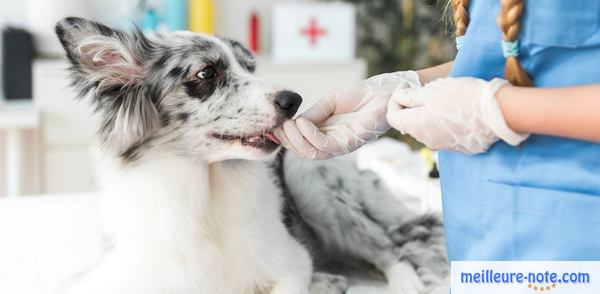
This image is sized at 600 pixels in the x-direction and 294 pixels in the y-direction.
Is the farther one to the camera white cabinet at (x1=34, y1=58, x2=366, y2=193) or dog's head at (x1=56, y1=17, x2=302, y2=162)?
white cabinet at (x1=34, y1=58, x2=366, y2=193)

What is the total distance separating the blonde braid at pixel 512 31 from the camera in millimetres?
1003

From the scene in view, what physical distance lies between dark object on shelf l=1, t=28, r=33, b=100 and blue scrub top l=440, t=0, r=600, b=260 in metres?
3.24

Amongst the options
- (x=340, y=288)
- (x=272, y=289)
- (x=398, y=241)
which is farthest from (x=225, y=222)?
(x=398, y=241)

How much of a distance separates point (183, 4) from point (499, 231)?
10.7ft

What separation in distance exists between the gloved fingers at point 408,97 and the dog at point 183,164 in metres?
0.27

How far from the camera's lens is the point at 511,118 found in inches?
38.9

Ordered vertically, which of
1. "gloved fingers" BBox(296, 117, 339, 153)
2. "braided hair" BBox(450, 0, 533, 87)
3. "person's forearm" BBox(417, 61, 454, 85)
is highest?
"braided hair" BBox(450, 0, 533, 87)

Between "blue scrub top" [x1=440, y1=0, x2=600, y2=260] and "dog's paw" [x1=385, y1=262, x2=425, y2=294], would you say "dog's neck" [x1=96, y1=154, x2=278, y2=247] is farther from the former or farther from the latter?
"blue scrub top" [x1=440, y1=0, x2=600, y2=260]

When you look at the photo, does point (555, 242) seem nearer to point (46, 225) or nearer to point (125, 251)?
point (125, 251)

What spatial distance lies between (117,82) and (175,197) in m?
0.29

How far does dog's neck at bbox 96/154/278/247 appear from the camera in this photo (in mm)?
1367

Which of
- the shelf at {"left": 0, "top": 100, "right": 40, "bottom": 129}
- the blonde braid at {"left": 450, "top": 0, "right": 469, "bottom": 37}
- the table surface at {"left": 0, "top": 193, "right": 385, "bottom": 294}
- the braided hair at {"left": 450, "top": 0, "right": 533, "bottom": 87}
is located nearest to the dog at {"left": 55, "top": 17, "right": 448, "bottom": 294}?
the table surface at {"left": 0, "top": 193, "right": 385, "bottom": 294}

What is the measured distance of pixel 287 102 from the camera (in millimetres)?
1363

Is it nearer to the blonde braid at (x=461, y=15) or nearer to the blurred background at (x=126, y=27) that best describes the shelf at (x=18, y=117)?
the blurred background at (x=126, y=27)
